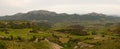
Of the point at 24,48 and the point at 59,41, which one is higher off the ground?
the point at 24,48

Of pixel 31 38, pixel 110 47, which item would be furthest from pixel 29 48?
pixel 31 38

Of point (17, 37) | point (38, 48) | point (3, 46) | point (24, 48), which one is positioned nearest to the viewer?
point (3, 46)

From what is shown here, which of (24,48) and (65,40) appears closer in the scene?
(24,48)

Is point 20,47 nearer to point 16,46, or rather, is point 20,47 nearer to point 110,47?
point 16,46

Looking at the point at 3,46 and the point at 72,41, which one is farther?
the point at 72,41

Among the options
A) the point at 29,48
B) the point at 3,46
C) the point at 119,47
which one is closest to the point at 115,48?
the point at 119,47

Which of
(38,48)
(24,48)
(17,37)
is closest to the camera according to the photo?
(24,48)

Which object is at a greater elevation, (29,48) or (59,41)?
(29,48)

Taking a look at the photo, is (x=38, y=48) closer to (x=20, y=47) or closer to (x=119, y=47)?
(x=20, y=47)

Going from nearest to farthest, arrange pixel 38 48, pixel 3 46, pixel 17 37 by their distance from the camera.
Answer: pixel 3 46 < pixel 38 48 < pixel 17 37
